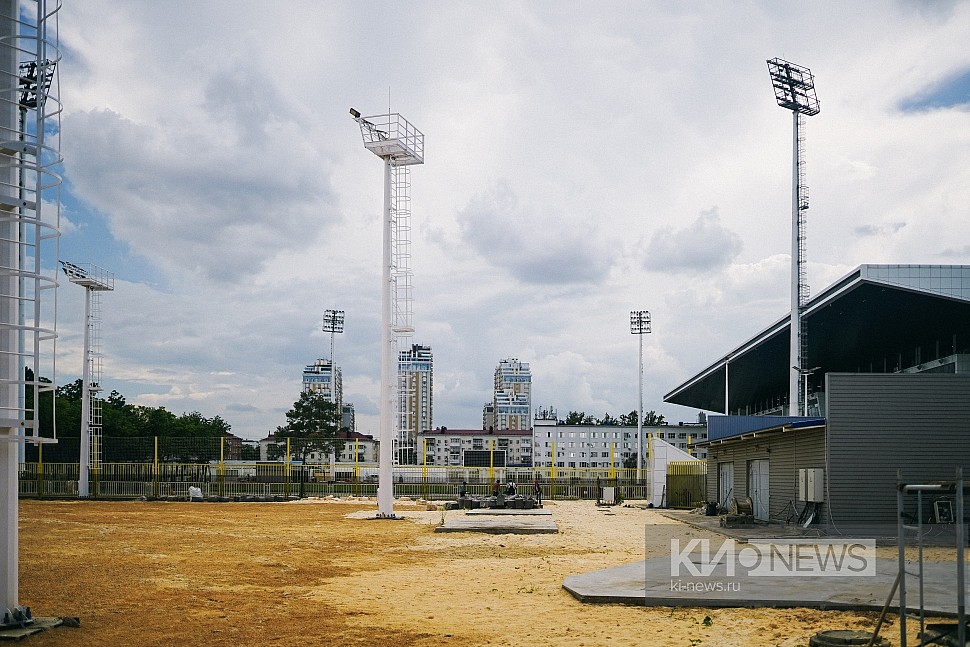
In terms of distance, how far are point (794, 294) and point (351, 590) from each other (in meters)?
30.4

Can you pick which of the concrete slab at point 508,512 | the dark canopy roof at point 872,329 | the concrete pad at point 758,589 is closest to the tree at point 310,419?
the dark canopy roof at point 872,329

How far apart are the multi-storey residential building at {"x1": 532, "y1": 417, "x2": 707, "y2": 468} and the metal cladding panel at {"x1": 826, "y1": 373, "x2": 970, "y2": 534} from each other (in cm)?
8912

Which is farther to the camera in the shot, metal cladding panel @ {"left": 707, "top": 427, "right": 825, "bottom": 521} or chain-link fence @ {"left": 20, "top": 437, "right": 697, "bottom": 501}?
chain-link fence @ {"left": 20, "top": 437, "right": 697, "bottom": 501}

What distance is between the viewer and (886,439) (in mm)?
22938

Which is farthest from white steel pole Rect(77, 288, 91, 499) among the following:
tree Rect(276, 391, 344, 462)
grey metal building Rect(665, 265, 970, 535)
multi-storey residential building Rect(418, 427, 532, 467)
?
multi-storey residential building Rect(418, 427, 532, 467)

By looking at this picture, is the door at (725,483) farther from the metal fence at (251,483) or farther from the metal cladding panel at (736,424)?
the metal fence at (251,483)

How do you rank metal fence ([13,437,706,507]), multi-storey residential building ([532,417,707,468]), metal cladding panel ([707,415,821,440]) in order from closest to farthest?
metal cladding panel ([707,415,821,440]), metal fence ([13,437,706,507]), multi-storey residential building ([532,417,707,468])

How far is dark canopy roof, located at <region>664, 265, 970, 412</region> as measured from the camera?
28.0 m

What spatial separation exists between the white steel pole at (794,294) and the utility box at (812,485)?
1633 centimetres

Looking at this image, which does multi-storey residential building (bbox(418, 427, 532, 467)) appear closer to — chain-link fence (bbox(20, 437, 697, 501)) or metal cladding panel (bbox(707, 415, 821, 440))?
chain-link fence (bbox(20, 437, 697, 501))

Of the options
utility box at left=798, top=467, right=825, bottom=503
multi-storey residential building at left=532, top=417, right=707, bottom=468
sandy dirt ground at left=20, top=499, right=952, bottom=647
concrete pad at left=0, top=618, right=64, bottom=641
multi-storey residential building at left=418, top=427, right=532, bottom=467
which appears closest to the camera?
concrete pad at left=0, top=618, right=64, bottom=641

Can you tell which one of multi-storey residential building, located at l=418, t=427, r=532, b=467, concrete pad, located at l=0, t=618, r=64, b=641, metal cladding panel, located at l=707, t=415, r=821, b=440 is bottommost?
multi-storey residential building, located at l=418, t=427, r=532, b=467

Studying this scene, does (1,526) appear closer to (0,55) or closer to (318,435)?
(0,55)

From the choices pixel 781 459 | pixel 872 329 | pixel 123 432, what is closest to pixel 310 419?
pixel 123 432
